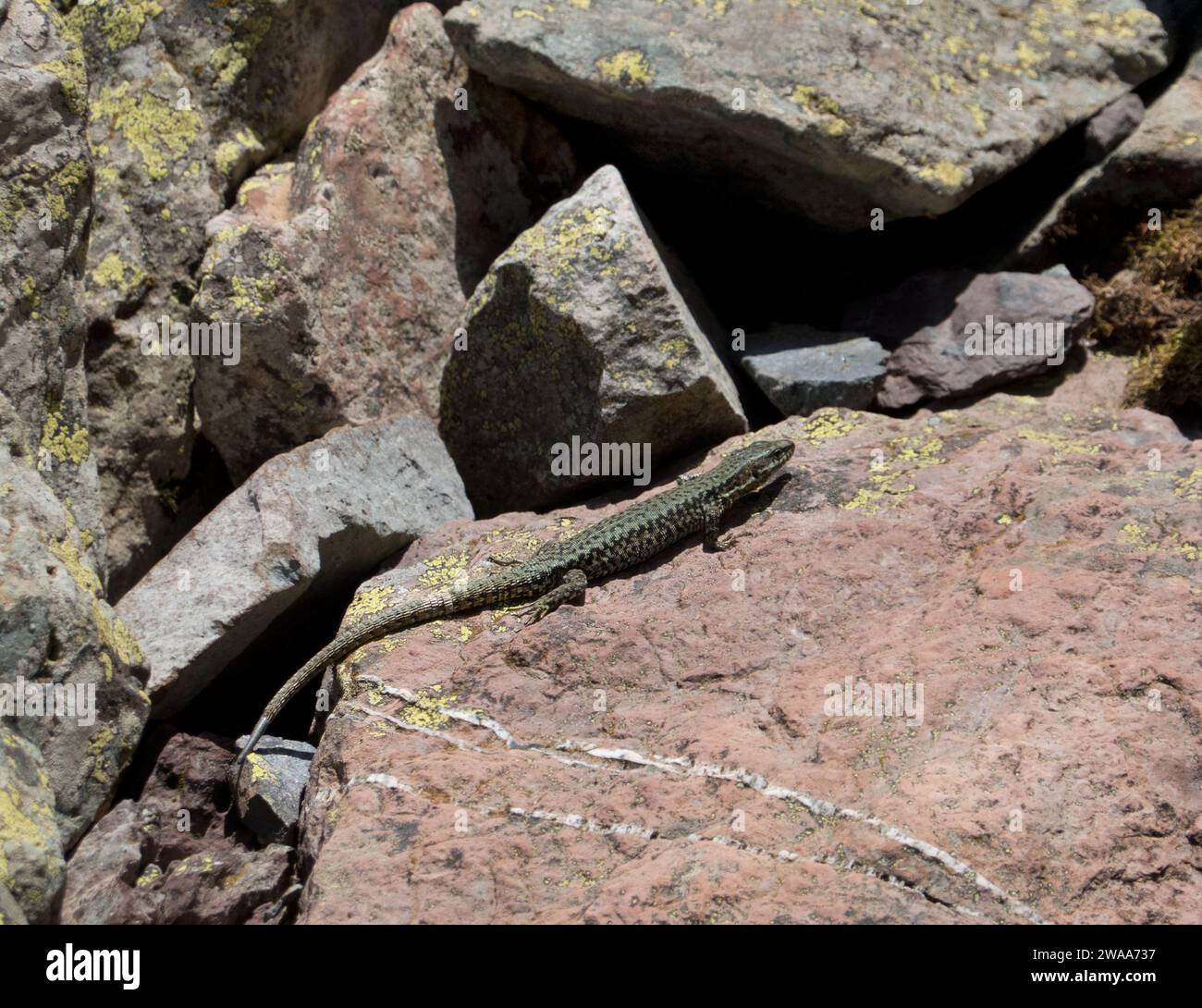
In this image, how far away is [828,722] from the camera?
704cm

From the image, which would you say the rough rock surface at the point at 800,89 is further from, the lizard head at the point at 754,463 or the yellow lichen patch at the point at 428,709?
the yellow lichen patch at the point at 428,709

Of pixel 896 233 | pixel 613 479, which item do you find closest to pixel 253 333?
pixel 613 479

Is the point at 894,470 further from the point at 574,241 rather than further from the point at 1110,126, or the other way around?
the point at 1110,126

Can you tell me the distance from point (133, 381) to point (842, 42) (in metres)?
6.64

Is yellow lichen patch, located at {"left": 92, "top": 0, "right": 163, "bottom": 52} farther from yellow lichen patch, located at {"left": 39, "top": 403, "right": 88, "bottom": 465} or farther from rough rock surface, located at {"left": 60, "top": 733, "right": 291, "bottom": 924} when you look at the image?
rough rock surface, located at {"left": 60, "top": 733, "right": 291, "bottom": 924}

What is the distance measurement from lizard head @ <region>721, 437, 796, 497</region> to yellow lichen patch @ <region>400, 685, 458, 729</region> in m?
2.66

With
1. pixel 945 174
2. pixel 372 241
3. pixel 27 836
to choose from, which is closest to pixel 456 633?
pixel 27 836

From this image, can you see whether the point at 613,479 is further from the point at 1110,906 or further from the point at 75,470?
the point at 1110,906

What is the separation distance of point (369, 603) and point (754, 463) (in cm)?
301

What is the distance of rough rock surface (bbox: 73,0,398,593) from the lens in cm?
Answer: 988

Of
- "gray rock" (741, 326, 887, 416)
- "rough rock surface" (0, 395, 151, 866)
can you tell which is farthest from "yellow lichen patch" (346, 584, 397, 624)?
"gray rock" (741, 326, 887, 416)

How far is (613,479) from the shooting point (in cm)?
1011

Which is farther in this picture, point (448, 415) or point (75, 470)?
point (448, 415)

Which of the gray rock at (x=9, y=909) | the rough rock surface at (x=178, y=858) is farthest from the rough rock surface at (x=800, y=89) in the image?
the gray rock at (x=9, y=909)
